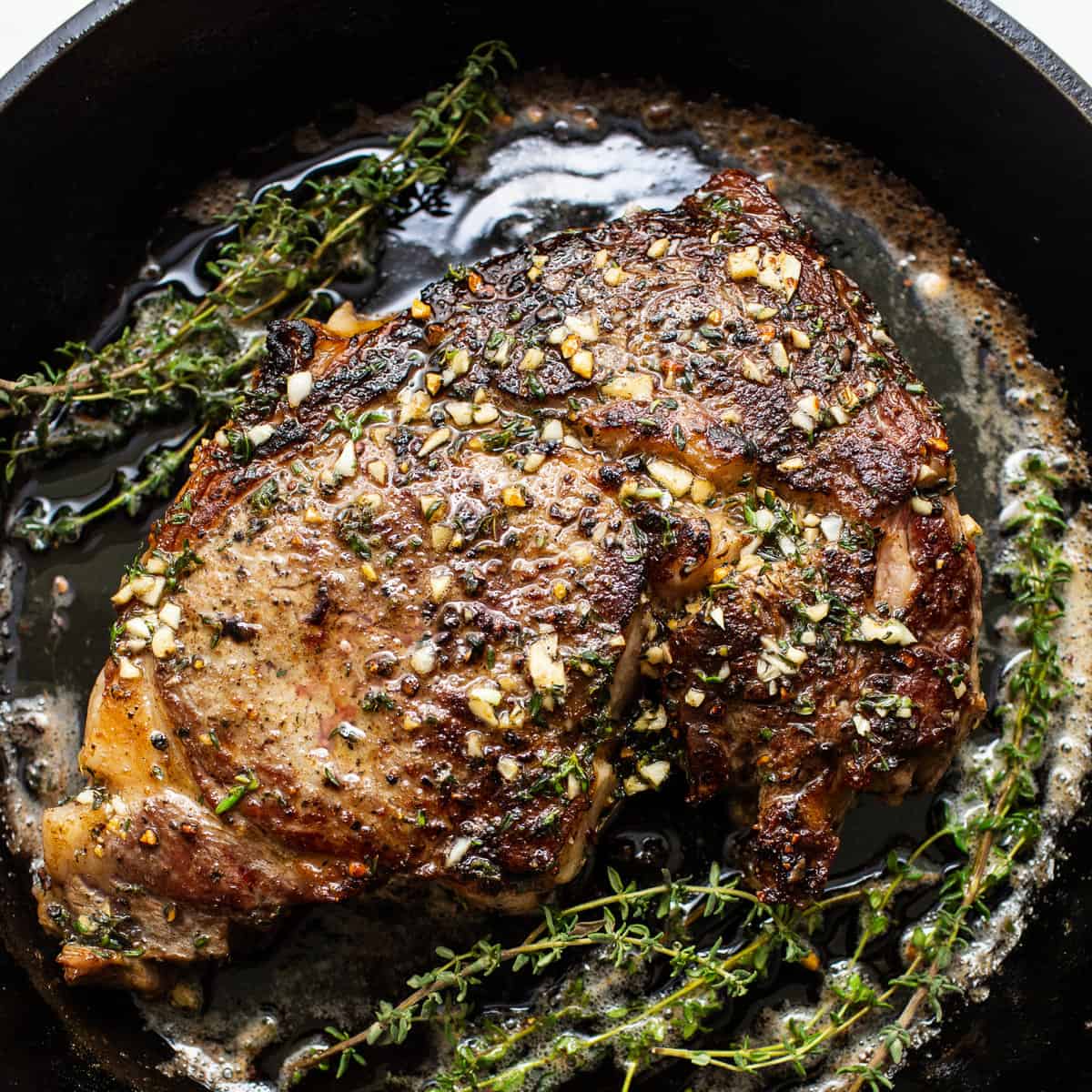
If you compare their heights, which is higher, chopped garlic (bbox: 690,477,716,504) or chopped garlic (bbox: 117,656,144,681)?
chopped garlic (bbox: 690,477,716,504)

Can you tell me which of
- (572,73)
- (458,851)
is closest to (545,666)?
(458,851)

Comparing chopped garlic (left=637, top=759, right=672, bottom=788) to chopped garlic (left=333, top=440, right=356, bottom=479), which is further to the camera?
chopped garlic (left=637, top=759, right=672, bottom=788)

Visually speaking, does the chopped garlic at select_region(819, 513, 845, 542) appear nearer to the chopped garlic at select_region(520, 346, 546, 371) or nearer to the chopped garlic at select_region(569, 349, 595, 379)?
the chopped garlic at select_region(569, 349, 595, 379)

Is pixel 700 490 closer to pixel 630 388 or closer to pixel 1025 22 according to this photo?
pixel 630 388

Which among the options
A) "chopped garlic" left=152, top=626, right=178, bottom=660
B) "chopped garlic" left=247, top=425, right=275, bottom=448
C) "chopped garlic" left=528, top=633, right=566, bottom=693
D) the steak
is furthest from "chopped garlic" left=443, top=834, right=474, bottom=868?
"chopped garlic" left=247, top=425, right=275, bottom=448

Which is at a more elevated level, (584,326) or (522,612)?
(584,326)

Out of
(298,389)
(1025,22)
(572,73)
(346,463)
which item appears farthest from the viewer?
(1025,22)
